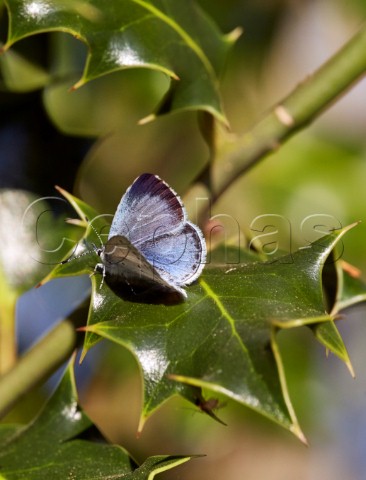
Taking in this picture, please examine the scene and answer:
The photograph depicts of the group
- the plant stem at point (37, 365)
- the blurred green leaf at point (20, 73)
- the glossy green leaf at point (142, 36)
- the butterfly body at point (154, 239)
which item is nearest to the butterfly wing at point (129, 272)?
the butterfly body at point (154, 239)

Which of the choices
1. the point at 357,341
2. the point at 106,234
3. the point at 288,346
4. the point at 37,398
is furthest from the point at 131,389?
the point at 106,234

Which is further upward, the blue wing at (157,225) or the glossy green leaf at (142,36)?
the glossy green leaf at (142,36)

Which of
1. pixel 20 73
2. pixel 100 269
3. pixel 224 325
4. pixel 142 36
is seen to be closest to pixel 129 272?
pixel 100 269

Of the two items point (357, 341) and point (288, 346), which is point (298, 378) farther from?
point (357, 341)

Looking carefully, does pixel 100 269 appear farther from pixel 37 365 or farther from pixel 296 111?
pixel 296 111

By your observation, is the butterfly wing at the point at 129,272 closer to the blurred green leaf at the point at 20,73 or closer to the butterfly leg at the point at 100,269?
the butterfly leg at the point at 100,269

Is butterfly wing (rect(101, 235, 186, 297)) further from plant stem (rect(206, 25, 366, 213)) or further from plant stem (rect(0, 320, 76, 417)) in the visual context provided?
plant stem (rect(206, 25, 366, 213))
